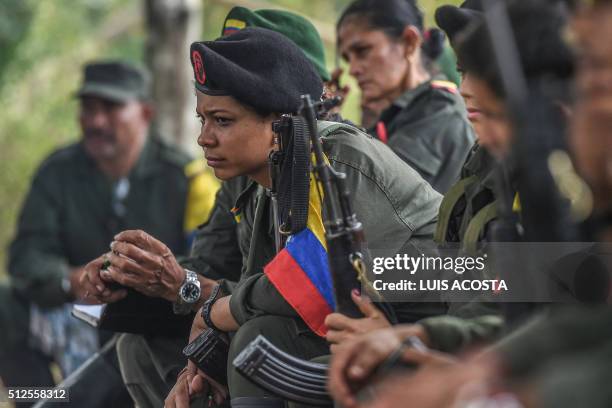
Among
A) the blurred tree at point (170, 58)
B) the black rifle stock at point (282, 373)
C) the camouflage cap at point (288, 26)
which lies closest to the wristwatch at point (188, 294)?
the black rifle stock at point (282, 373)

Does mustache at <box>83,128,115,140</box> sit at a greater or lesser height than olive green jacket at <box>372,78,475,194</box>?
greater

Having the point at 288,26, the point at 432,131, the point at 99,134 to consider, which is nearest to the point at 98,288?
the point at 288,26

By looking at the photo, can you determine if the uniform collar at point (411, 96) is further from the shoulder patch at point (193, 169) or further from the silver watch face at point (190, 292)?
the shoulder patch at point (193, 169)

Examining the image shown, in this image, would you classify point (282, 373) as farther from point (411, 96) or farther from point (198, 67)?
point (411, 96)

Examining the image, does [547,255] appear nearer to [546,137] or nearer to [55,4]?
[546,137]

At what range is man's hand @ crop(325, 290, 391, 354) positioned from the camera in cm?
342

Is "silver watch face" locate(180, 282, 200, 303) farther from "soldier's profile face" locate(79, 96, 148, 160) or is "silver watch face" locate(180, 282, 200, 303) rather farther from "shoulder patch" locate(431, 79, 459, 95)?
"soldier's profile face" locate(79, 96, 148, 160)

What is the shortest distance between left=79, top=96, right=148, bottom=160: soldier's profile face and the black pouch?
13.2ft

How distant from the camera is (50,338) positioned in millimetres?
7773

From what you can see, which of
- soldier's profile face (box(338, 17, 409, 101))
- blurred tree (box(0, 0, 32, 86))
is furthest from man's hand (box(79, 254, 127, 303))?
blurred tree (box(0, 0, 32, 86))

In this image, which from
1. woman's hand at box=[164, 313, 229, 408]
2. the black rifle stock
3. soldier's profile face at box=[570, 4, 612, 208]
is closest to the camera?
soldier's profile face at box=[570, 4, 612, 208]

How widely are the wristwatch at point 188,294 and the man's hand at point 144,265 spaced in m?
0.02

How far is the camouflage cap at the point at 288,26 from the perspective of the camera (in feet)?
18.1

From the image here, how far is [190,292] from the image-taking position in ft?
16.1
